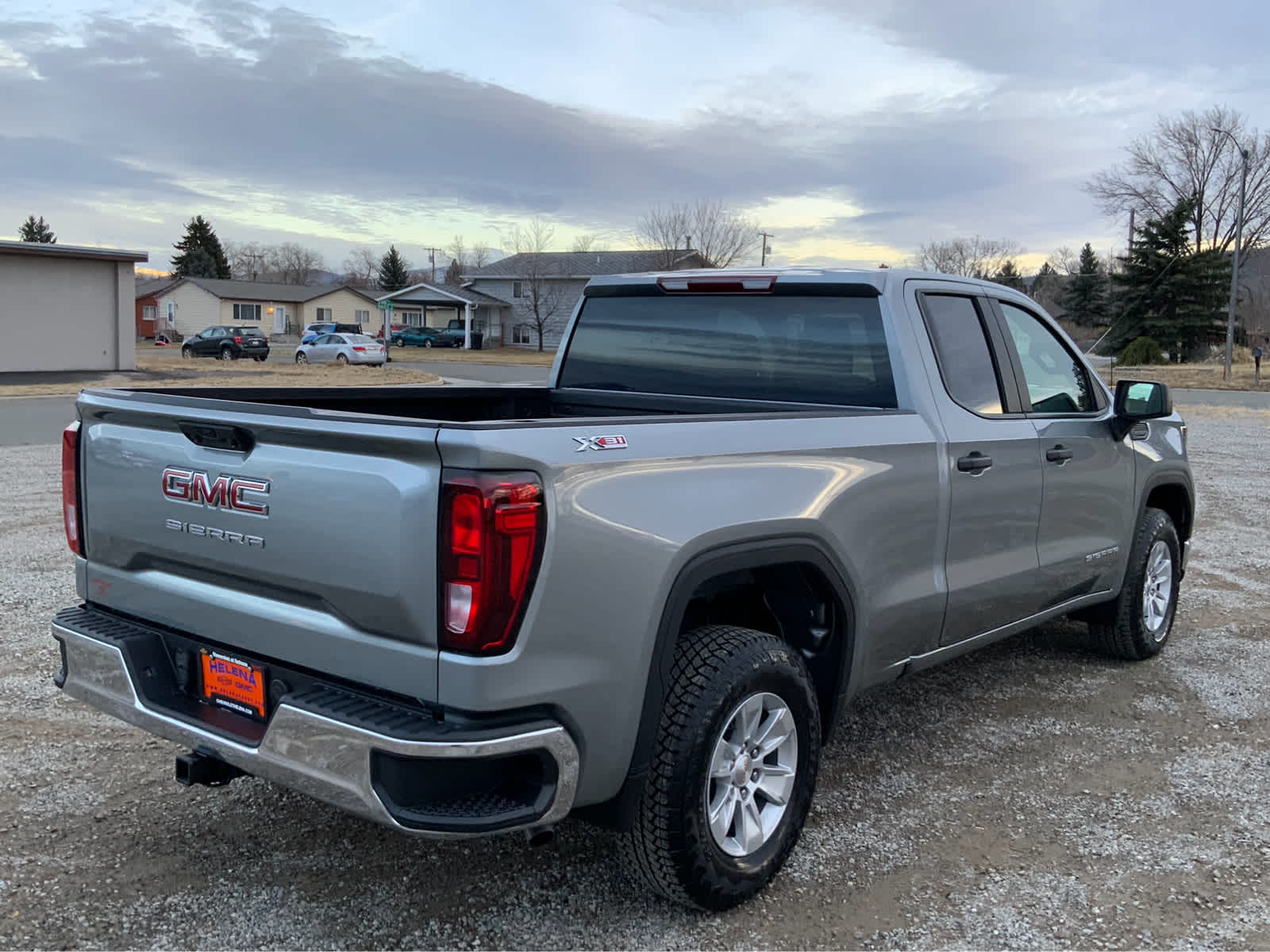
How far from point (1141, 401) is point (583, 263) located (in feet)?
203

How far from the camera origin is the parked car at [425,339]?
2515 inches

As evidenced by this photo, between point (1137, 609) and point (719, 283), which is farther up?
point (719, 283)

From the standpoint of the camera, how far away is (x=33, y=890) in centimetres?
322

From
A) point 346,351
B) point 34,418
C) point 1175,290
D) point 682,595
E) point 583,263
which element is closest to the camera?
point 682,595

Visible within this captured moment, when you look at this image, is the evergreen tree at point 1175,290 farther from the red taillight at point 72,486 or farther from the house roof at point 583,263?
the red taillight at point 72,486

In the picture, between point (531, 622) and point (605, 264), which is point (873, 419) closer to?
point (531, 622)

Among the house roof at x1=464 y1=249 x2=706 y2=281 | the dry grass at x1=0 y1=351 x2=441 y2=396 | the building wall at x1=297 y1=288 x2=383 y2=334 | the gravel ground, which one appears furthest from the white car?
the building wall at x1=297 y1=288 x2=383 y2=334

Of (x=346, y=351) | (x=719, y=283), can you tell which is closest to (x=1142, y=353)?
(x=346, y=351)

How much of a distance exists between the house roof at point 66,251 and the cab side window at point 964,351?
2919 centimetres

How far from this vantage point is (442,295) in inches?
2657

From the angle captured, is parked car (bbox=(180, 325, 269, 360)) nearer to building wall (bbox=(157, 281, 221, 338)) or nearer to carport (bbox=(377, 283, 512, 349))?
carport (bbox=(377, 283, 512, 349))

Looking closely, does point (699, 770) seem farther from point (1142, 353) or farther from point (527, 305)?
point (527, 305)

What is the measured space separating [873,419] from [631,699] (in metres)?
1.43

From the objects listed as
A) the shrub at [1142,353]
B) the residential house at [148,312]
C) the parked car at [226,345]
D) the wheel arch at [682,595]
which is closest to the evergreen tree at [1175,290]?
the shrub at [1142,353]
